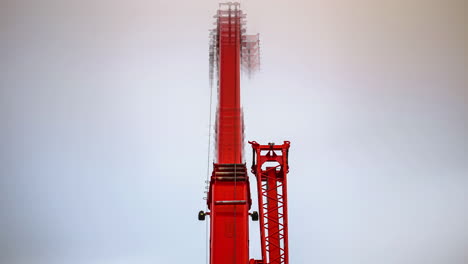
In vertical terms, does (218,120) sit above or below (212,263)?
above

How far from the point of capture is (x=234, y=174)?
5.52m

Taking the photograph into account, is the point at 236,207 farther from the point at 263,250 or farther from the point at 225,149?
the point at 263,250

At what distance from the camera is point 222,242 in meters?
5.09

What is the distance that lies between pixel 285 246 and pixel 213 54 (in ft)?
15.4

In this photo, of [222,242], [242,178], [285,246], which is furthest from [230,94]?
[285,246]

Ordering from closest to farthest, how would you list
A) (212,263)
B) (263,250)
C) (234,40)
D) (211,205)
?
(212,263) < (211,205) < (263,250) < (234,40)

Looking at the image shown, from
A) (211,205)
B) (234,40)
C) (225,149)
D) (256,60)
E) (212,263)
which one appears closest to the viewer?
(212,263)

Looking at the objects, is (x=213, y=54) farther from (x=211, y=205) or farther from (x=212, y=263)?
(x=212, y=263)

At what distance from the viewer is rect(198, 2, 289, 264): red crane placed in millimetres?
5113

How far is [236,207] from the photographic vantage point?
5.26 m

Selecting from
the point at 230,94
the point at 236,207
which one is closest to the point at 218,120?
the point at 230,94

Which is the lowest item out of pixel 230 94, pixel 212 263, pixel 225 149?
pixel 212 263

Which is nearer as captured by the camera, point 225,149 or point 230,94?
point 225,149

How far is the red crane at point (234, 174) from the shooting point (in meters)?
5.11
